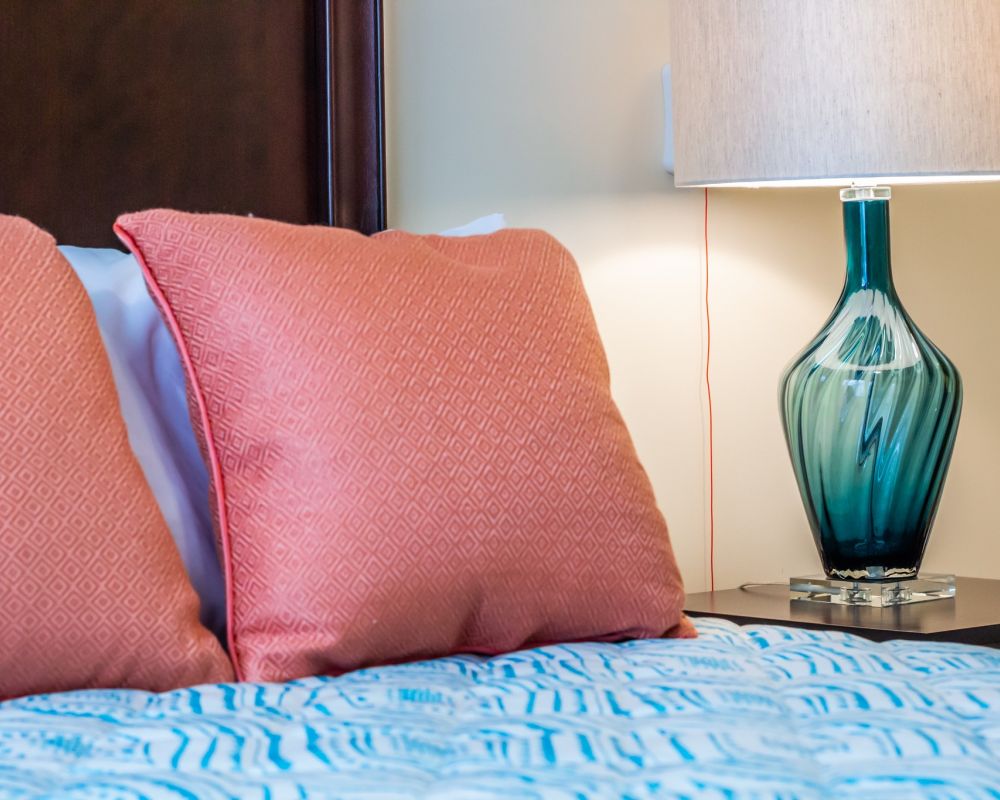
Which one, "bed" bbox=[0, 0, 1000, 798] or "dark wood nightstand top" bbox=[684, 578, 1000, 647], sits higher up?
"bed" bbox=[0, 0, 1000, 798]

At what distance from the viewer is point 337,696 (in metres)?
0.94

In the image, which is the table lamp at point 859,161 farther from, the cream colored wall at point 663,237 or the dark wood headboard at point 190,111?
the dark wood headboard at point 190,111

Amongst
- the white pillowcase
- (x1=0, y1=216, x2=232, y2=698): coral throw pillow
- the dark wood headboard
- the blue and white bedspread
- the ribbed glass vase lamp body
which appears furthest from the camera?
the ribbed glass vase lamp body

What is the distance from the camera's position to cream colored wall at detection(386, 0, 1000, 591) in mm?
1827

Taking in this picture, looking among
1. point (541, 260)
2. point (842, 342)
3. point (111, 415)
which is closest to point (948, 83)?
point (842, 342)

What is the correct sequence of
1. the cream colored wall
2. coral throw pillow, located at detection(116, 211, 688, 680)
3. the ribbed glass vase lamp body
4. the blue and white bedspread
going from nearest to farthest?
the blue and white bedspread → coral throw pillow, located at detection(116, 211, 688, 680) → the ribbed glass vase lamp body → the cream colored wall

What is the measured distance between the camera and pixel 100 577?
38.7 inches

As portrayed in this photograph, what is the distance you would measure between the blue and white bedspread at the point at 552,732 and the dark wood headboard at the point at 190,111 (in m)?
0.68

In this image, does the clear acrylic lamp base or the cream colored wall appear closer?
the clear acrylic lamp base

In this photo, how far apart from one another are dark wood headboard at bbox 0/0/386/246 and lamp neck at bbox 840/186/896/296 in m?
0.63

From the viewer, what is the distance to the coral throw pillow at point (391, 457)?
1.06m

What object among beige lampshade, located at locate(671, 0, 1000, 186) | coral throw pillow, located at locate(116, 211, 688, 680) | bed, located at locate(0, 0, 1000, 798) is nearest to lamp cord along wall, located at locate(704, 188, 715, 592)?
beige lampshade, located at locate(671, 0, 1000, 186)

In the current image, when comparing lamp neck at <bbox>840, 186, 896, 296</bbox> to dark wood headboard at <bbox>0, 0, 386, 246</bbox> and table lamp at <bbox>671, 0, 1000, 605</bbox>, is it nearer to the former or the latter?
table lamp at <bbox>671, 0, 1000, 605</bbox>

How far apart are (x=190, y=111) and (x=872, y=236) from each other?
2.89 ft
